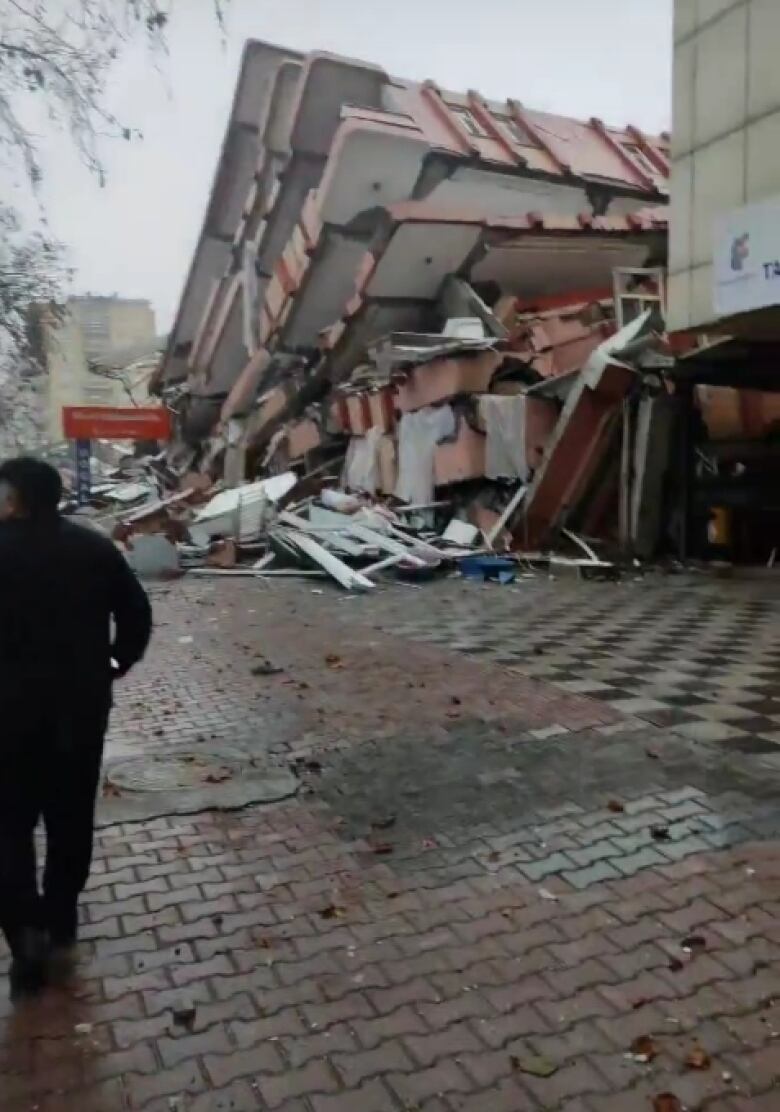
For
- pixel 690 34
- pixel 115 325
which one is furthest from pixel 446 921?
pixel 115 325

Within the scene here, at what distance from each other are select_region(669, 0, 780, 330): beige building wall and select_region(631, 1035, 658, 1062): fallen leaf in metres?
8.97

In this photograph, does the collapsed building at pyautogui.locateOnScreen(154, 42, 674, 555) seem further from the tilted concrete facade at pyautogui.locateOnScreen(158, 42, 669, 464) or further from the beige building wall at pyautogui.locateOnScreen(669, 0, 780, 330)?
the beige building wall at pyautogui.locateOnScreen(669, 0, 780, 330)

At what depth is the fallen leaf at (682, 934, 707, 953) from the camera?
2864mm

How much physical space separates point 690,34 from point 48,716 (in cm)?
1079

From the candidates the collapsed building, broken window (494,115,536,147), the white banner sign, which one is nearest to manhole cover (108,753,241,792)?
the white banner sign

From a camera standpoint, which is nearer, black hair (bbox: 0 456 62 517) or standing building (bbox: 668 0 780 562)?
black hair (bbox: 0 456 62 517)

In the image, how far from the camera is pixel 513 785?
4.40 meters

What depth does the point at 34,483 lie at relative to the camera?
278cm

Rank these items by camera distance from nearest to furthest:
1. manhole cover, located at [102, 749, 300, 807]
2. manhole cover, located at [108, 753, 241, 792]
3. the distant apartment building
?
manhole cover, located at [102, 749, 300, 807], manhole cover, located at [108, 753, 241, 792], the distant apartment building

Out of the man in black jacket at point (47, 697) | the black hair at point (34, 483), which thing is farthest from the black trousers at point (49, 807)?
the black hair at point (34, 483)

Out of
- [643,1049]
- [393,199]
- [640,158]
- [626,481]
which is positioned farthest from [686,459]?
[640,158]

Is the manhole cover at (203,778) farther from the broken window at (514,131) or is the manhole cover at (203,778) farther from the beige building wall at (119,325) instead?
the beige building wall at (119,325)

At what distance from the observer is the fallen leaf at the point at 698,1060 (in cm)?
230

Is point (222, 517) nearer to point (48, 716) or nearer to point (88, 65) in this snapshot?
point (88, 65)
